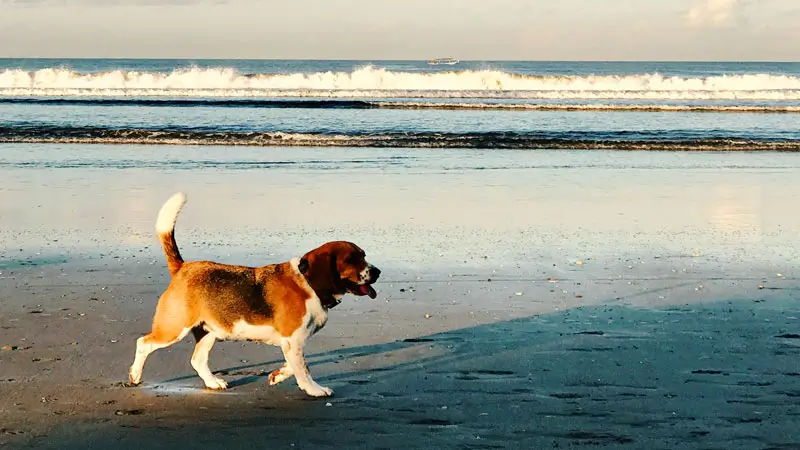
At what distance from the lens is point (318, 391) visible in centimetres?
543

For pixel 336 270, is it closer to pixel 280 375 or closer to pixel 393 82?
pixel 280 375

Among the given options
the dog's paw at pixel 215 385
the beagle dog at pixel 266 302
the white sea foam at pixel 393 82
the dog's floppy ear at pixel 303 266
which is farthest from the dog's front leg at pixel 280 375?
the white sea foam at pixel 393 82

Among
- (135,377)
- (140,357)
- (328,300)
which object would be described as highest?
(328,300)

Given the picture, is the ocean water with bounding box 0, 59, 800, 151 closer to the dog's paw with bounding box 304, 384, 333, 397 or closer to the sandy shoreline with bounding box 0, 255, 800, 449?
the sandy shoreline with bounding box 0, 255, 800, 449

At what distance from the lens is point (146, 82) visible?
54.3m

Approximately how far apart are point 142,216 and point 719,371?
7727 mm

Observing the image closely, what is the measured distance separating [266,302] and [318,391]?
57 cm

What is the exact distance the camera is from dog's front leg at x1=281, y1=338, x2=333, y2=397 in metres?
5.44

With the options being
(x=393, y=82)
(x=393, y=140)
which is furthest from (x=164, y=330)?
(x=393, y=82)

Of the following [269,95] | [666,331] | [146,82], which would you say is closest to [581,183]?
[666,331]

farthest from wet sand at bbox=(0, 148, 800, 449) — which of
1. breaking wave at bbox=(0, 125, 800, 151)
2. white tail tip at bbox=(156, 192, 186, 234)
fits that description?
breaking wave at bbox=(0, 125, 800, 151)

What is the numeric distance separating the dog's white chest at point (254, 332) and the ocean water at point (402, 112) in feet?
53.5

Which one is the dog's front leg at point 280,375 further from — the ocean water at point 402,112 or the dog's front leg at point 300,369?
the ocean water at point 402,112

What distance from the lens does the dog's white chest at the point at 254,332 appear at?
217 inches
